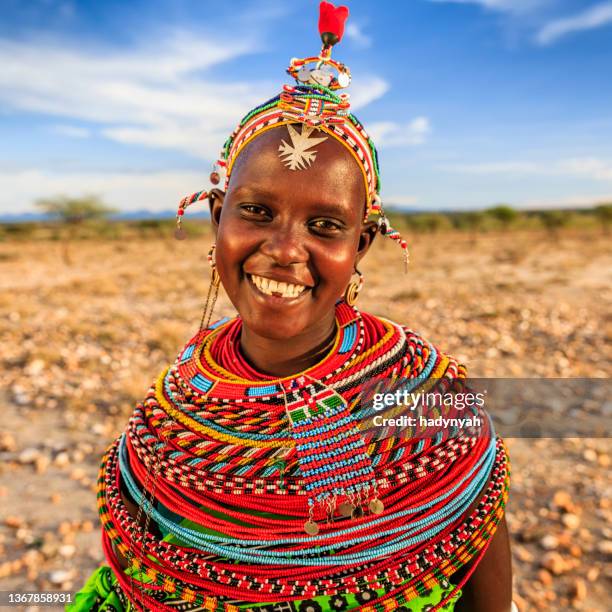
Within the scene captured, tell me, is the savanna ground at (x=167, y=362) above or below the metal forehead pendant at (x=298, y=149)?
below

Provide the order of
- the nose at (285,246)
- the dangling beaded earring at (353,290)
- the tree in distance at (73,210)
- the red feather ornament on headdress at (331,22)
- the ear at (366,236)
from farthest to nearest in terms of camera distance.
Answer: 1. the tree in distance at (73,210)
2. the dangling beaded earring at (353,290)
3. the ear at (366,236)
4. the red feather ornament on headdress at (331,22)
5. the nose at (285,246)

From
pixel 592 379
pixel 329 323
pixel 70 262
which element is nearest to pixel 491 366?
pixel 592 379

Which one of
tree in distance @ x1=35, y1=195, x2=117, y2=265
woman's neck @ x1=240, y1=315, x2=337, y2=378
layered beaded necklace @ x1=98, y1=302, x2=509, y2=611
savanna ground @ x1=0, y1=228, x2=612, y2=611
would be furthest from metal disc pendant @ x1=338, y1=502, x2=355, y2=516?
tree in distance @ x1=35, y1=195, x2=117, y2=265

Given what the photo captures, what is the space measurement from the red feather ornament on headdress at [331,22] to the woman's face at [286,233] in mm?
330

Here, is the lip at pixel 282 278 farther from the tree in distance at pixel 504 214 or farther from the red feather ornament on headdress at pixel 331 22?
the tree in distance at pixel 504 214

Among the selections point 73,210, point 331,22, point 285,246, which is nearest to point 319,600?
point 285,246

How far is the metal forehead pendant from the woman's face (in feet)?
0.04

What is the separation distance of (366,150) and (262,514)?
1059 millimetres

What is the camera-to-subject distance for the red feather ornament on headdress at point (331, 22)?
1472 mm

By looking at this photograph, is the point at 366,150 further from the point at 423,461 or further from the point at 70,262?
the point at 70,262

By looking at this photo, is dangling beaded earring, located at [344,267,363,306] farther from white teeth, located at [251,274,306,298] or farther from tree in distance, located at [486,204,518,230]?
tree in distance, located at [486,204,518,230]

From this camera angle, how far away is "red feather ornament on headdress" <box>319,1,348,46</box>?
147 cm

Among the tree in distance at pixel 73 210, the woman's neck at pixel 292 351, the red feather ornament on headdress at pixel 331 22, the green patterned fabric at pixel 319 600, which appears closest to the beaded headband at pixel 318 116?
the red feather ornament on headdress at pixel 331 22

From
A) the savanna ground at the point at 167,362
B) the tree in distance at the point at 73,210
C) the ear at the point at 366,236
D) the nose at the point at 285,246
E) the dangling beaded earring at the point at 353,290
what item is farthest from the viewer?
the tree in distance at the point at 73,210
